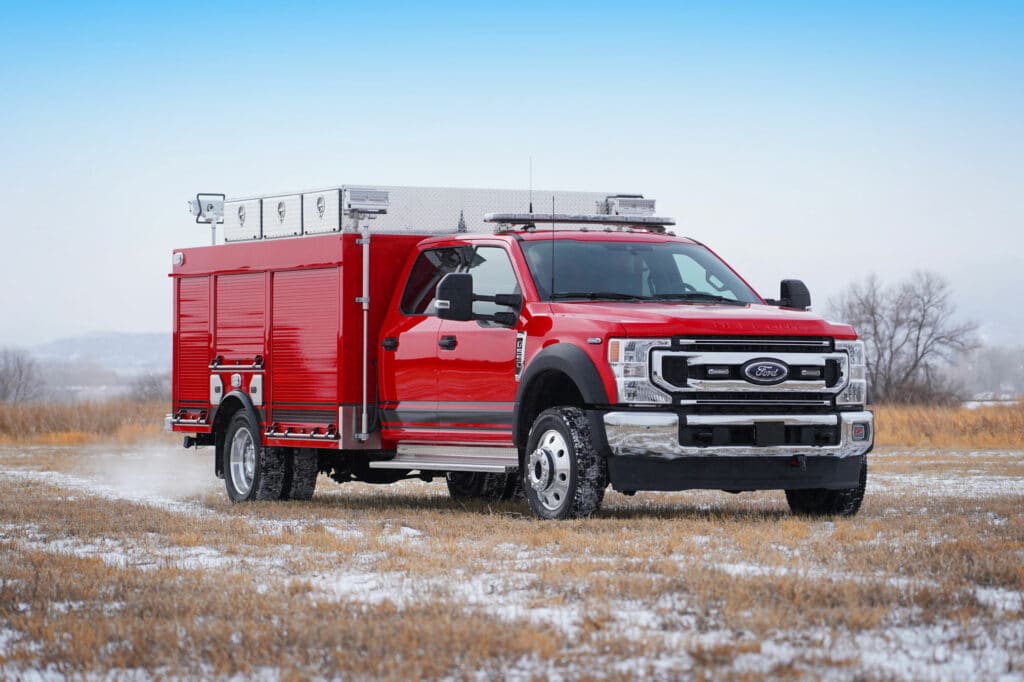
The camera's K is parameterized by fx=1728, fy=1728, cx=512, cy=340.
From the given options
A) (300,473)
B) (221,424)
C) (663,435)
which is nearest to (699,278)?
(663,435)

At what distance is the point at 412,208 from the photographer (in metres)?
15.8

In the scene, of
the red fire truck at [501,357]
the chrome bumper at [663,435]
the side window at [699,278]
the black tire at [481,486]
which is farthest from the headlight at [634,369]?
the black tire at [481,486]

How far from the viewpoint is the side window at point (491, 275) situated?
13758 mm

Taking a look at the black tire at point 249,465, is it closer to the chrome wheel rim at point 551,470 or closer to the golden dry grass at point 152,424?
the chrome wheel rim at point 551,470

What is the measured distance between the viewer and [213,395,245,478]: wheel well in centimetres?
1695

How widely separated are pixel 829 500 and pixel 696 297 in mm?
1904

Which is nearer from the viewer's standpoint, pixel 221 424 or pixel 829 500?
pixel 829 500

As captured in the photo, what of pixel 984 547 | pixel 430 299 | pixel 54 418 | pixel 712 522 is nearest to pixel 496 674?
pixel 984 547

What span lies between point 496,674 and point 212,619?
5.87 feet

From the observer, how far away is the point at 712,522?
483 inches

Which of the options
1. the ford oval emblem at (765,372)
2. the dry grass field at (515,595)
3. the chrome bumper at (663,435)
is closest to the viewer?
the dry grass field at (515,595)

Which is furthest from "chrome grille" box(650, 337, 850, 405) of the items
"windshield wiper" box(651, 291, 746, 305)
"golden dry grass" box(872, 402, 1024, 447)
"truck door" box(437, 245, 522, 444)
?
"golden dry grass" box(872, 402, 1024, 447)

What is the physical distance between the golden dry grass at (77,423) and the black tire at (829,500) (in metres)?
23.4

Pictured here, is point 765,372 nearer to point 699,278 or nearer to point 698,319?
point 698,319
